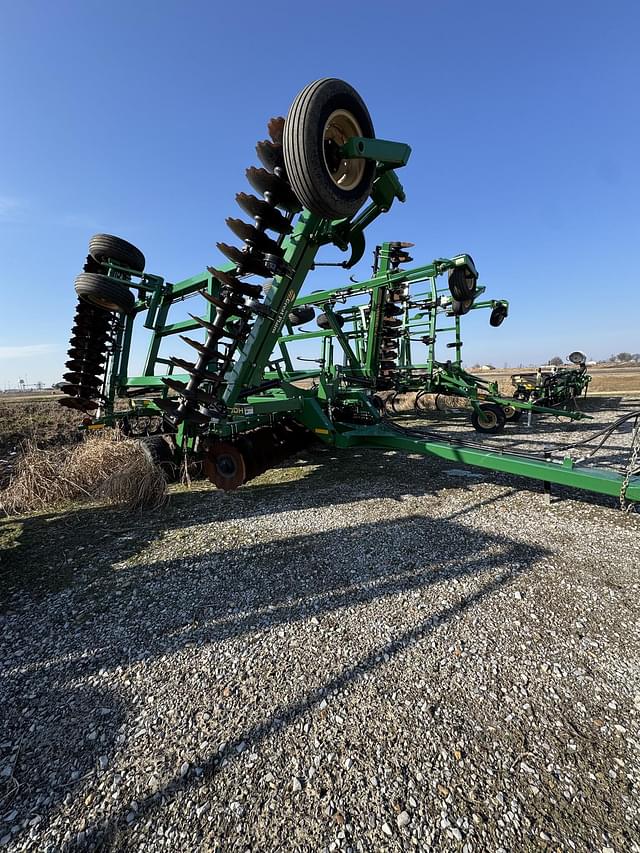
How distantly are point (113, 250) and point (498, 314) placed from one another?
1104 centimetres

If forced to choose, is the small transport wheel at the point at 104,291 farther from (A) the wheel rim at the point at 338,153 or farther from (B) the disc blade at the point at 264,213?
(A) the wheel rim at the point at 338,153

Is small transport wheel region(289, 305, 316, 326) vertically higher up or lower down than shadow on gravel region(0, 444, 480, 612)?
higher up

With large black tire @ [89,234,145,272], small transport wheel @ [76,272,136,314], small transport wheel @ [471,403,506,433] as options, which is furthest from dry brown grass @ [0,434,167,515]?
small transport wheel @ [471,403,506,433]

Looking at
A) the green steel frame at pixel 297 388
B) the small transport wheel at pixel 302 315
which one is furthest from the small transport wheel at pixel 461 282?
the green steel frame at pixel 297 388

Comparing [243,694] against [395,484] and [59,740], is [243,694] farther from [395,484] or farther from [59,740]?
[395,484]

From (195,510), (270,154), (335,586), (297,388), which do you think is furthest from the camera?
(297,388)

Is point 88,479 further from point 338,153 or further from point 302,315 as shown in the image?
point 302,315

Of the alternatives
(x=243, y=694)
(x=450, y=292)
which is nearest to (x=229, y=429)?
(x=243, y=694)

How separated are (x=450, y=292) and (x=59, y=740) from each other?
978 cm

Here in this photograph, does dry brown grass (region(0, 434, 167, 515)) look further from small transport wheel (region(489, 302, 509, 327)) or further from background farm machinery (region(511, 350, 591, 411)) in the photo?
small transport wheel (region(489, 302, 509, 327))

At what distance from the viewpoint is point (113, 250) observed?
609 cm

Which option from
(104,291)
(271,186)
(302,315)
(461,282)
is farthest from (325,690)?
(302,315)

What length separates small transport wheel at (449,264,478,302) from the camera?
8844 millimetres

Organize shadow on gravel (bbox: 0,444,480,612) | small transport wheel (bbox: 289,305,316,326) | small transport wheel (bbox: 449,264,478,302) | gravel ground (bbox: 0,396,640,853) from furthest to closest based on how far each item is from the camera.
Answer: small transport wheel (bbox: 289,305,316,326), small transport wheel (bbox: 449,264,478,302), shadow on gravel (bbox: 0,444,480,612), gravel ground (bbox: 0,396,640,853)
